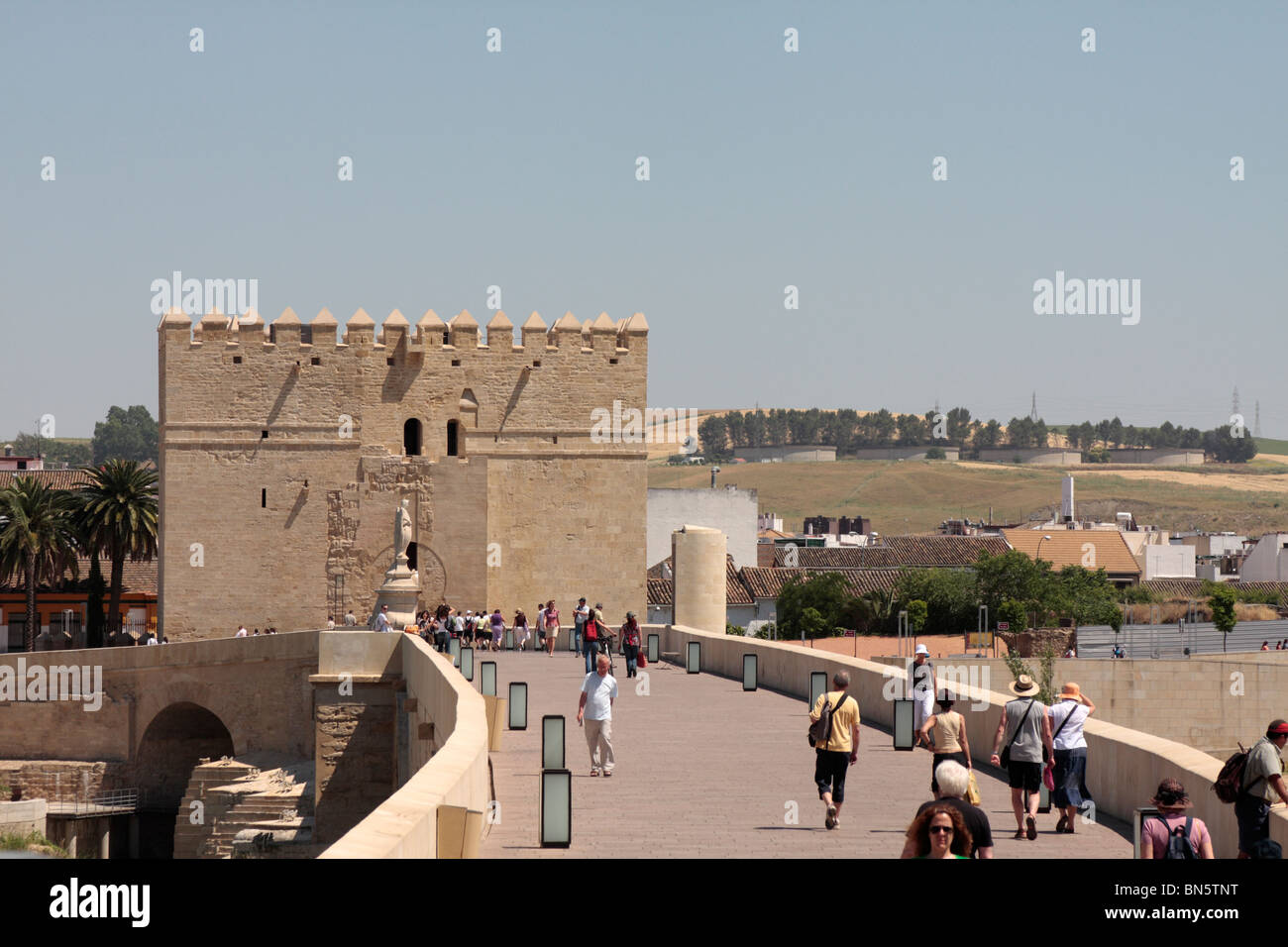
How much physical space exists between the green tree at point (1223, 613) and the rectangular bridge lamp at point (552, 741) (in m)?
37.4

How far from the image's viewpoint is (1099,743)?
12359 mm

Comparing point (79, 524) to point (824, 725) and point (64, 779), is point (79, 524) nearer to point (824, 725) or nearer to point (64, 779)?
point (64, 779)

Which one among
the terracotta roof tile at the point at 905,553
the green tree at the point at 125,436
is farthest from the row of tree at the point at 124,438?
the terracotta roof tile at the point at 905,553

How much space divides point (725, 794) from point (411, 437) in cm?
2890

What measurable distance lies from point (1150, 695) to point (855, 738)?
27206 mm

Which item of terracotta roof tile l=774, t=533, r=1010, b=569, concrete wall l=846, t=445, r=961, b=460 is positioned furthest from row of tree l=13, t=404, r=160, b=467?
terracotta roof tile l=774, t=533, r=1010, b=569

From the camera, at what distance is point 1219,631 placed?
4953cm

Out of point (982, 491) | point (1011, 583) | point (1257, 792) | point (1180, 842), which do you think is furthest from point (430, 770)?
point (982, 491)

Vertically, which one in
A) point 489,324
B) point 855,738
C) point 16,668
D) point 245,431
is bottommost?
point 16,668

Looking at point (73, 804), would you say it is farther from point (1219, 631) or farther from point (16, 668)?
point (1219, 631)

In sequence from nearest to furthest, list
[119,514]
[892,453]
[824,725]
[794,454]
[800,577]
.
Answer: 1. [824,725]
2. [119,514]
3. [800,577]
4. [892,453]
5. [794,454]

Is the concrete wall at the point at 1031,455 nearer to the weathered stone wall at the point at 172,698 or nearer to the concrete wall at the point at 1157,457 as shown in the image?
the concrete wall at the point at 1157,457

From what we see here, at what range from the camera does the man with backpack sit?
29.5 feet
